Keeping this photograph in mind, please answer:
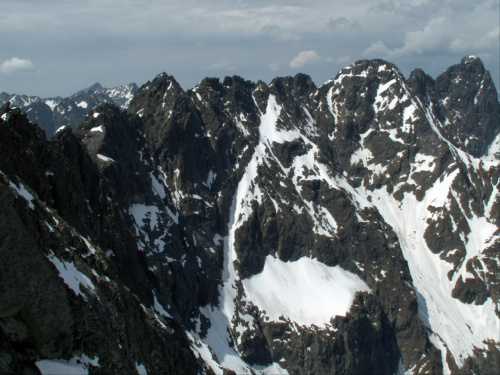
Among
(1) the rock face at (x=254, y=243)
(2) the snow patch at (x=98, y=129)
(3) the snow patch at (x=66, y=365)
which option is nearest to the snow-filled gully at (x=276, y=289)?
(1) the rock face at (x=254, y=243)

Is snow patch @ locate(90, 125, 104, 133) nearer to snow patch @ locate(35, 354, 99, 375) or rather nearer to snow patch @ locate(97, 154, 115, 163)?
snow patch @ locate(97, 154, 115, 163)

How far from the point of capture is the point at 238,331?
12619 centimetres

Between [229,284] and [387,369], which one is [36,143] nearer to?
[229,284]

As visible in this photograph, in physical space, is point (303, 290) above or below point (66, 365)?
below

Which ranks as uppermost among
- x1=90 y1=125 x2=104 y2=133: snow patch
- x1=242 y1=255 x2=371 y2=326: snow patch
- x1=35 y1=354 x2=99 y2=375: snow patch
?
x1=90 y1=125 x2=104 y2=133: snow patch

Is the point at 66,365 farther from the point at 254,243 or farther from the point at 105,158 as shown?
the point at 254,243

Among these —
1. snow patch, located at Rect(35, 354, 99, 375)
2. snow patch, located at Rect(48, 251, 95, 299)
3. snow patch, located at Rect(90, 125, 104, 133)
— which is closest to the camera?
snow patch, located at Rect(35, 354, 99, 375)

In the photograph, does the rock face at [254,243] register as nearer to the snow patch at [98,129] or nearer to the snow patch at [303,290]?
the snow patch at [303,290]

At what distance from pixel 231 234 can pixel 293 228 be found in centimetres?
2363

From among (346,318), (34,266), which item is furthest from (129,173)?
(34,266)

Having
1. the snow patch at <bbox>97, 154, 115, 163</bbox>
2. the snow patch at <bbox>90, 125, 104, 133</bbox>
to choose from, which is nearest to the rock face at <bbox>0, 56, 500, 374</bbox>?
the snow patch at <bbox>97, 154, 115, 163</bbox>

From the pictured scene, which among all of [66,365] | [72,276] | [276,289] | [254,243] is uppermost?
[72,276]

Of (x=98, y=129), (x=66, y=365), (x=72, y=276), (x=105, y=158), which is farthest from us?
(x=98, y=129)

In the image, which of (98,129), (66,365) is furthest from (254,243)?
(66,365)
